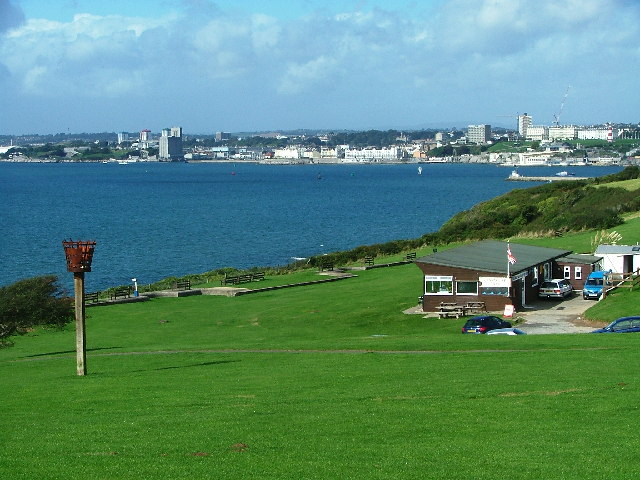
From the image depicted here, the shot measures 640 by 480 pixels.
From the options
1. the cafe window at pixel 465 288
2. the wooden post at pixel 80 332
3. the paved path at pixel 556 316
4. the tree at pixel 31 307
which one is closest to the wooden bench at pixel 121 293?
the tree at pixel 31 307

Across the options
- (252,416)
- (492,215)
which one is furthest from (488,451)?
(492,215)

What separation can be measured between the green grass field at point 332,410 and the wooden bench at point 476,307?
11544 mm

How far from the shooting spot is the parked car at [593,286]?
134 ft

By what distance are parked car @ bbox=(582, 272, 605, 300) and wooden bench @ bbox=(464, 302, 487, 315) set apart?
517 cm

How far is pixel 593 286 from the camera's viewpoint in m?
41.0

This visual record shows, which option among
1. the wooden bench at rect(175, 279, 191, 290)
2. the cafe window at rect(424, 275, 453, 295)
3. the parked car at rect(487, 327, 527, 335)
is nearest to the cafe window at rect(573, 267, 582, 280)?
the cafe window at rect(424, 275, 453, 295)

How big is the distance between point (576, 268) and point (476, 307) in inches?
325

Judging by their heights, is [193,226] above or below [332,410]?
below

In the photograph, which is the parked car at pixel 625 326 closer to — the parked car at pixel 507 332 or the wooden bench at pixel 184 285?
the parked car at pixel 507 332

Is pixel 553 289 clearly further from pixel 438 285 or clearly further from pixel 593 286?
pixel 438 285

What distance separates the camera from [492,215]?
3287 inches

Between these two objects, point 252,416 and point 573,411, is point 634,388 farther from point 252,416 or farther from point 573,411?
point 252,416

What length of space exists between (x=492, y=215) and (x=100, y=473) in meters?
73.9

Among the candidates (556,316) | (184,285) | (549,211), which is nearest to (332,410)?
(556,316)
